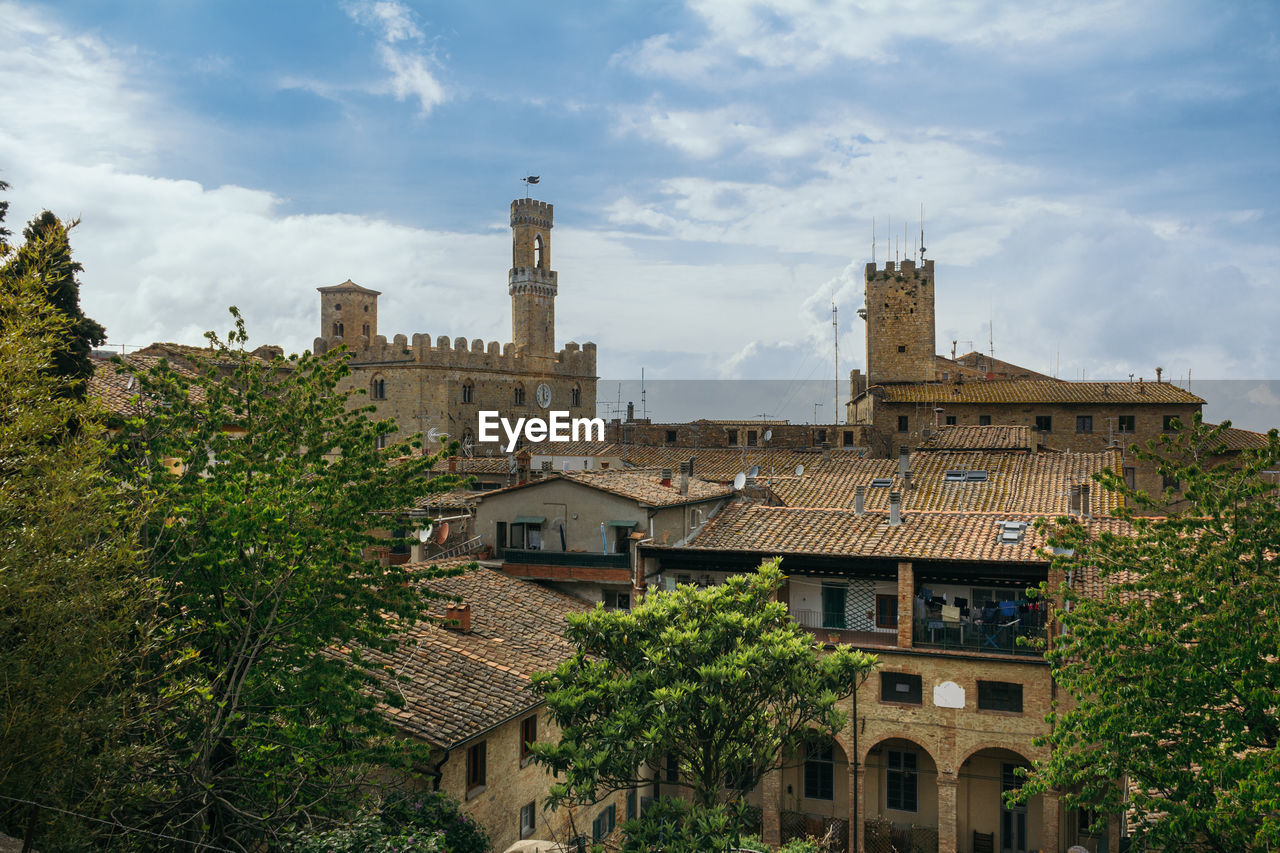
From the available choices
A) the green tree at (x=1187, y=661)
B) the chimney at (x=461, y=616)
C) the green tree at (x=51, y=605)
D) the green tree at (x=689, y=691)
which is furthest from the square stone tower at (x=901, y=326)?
the green tree at (x=51, y=605)

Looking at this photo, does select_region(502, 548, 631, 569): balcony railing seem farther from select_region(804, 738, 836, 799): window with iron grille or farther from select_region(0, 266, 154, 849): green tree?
select_region(0, 266, 154, 849): green tree

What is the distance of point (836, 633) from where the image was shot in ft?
75.4

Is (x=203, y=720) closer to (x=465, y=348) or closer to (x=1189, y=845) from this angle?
(x=1189, y=845)

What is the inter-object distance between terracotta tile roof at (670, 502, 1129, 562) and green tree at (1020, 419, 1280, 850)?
727cm

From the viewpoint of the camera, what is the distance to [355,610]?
13359 millimetres

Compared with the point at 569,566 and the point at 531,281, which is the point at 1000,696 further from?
the point at 531,281

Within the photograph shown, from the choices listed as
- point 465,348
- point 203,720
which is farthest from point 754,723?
point 465,348

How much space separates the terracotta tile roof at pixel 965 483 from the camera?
3195cm

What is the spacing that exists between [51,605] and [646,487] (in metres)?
20.1

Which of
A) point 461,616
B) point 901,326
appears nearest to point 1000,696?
point 461,616

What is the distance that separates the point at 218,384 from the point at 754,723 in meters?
9.86

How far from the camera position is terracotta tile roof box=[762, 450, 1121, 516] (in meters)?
32.0

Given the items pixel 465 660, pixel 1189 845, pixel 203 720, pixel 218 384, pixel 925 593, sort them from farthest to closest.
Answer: pixel 925 593, pixel 465 660, pixel 218 384, pixel 1189 845, pixel 203 720

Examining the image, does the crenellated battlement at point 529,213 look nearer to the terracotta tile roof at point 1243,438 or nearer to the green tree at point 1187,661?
the terracotta tile roof at point 1243,438
